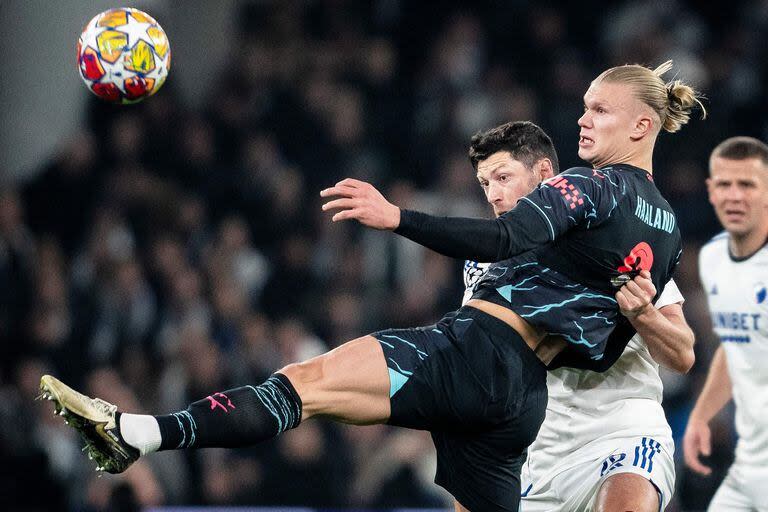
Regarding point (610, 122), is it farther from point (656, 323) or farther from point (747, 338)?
point (747, 338)

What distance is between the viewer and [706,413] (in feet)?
17.1

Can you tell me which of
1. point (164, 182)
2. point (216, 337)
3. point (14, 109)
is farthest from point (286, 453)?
point (14, 109)

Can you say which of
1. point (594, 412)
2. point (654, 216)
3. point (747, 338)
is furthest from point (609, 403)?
point (747, 338)

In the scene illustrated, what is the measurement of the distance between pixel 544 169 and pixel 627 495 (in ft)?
4.17

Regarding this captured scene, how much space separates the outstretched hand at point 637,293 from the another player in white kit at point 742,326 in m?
1.50

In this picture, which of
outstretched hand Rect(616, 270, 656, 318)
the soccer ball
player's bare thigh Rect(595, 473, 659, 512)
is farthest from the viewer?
the soccer ball

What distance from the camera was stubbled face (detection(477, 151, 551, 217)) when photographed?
13.8 feet

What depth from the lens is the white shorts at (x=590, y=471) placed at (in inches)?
163

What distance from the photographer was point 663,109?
4043 mm

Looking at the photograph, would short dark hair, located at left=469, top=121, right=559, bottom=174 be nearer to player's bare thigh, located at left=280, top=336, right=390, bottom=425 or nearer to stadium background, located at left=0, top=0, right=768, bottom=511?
player's bare thigh, located at left=280, top=336, right=390, bottom=425

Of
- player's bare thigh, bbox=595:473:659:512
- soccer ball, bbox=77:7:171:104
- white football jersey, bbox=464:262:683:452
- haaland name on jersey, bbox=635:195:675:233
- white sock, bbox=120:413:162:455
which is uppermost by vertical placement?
soccer ball, bbox=77:7:171:104

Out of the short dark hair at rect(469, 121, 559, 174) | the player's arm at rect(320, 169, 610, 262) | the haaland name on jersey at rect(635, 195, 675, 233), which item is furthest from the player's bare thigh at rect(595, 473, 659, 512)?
the short dark hair at rect(469, 121, 559, 174)

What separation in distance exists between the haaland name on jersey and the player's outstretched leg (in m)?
Answer: 1.01

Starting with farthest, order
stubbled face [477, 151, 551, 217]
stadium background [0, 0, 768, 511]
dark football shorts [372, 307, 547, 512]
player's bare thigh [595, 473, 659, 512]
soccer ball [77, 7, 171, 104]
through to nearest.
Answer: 1. stadium background [0, 0, 768, 511]
2. soccer ball [77, 7, 171, 104]
3. stubbled face [477, 151, 551, 217]
4. player's bare thigh [595, 473, 659, 512]
5. dark football shorts [372, 307, 547, 512]
